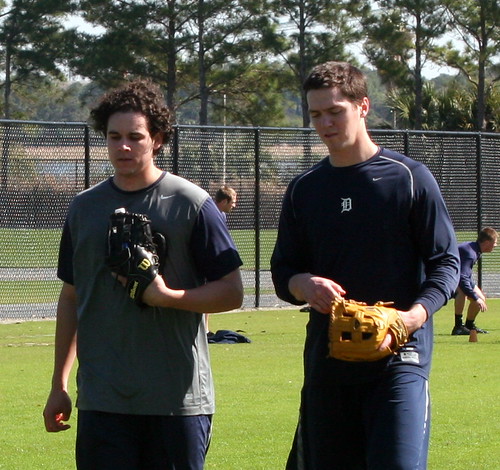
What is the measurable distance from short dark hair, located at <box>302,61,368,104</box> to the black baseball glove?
946 mm

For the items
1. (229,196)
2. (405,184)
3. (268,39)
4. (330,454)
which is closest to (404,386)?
(330,454)

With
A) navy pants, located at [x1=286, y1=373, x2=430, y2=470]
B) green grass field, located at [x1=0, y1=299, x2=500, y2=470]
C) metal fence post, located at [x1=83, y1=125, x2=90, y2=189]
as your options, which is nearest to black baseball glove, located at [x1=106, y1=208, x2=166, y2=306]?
navy pants, located at [x1=286, y1=373, x2=430, y2=470]

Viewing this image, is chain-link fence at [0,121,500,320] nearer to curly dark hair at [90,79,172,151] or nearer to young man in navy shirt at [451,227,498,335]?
young man in navy shirt at [451,227,498,335]

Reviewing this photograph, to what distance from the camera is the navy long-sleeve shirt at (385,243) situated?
→ 486 centimetres

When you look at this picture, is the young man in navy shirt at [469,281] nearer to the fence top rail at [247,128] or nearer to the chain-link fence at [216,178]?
the fence top rail at [247,128]

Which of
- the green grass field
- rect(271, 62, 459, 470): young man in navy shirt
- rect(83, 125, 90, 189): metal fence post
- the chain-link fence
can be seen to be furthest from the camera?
rect(83, 125, 90, 189): metal fence post

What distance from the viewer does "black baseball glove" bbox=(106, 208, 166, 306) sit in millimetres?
4539

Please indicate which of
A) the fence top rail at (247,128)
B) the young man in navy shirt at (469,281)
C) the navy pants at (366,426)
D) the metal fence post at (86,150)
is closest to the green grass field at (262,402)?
the young man in navy shirt at (469,281)

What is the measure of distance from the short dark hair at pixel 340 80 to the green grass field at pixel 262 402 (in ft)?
11.5

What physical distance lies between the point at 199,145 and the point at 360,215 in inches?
665

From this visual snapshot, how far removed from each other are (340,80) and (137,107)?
857mm

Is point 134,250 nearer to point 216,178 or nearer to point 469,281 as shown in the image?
point 469,281

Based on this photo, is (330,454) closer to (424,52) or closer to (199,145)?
(199,145)

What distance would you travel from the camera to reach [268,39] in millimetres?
53438
